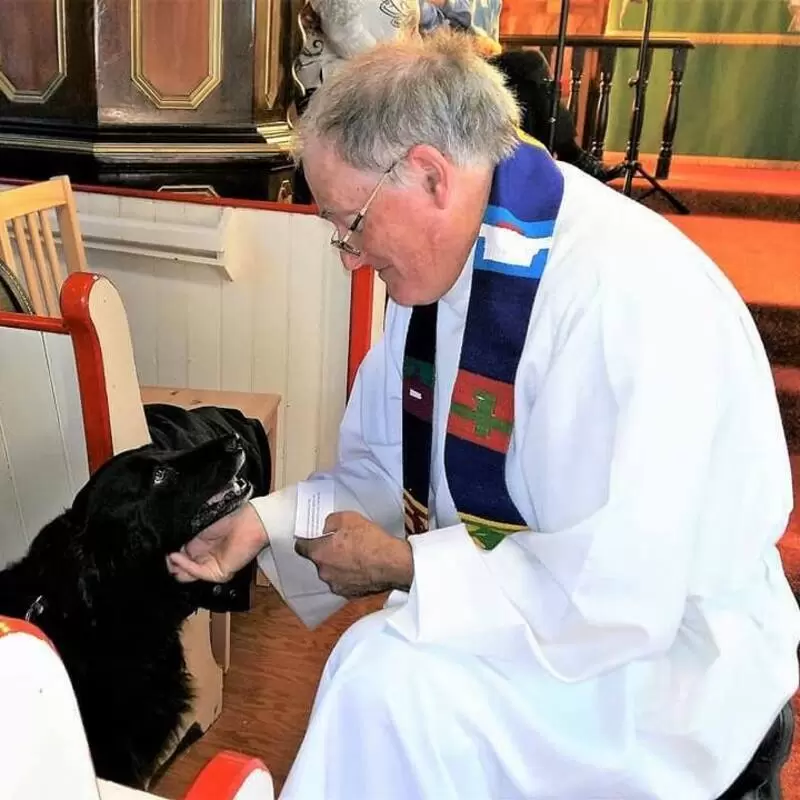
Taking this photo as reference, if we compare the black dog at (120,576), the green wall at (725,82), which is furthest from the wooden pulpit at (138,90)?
the green wall at (725,82)

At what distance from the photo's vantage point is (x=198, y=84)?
275cm

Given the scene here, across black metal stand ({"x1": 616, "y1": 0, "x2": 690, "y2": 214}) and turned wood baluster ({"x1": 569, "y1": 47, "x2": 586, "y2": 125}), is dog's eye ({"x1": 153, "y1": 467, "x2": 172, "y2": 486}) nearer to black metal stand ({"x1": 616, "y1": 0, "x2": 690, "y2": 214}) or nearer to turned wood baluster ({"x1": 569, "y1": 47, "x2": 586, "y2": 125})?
black metal stand ({"x1": 616, "y1": 0, "x2": 690, "y2": 214})

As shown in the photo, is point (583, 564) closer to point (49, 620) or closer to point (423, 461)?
point (423, 461)

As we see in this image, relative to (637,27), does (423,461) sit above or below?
below

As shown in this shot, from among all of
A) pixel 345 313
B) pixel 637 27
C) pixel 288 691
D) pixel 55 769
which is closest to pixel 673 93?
pixel 637 27

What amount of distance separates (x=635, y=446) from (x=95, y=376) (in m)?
0.81

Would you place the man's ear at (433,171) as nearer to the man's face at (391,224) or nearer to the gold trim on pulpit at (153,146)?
the man's face at (391,224)

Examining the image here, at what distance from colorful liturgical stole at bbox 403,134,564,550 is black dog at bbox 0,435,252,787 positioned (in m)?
0.38

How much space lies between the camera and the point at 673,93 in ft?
14.2

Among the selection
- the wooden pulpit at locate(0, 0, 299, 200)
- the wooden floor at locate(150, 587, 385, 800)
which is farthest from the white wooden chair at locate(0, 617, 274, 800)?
the wooden pulpit at locate(0, 0, 299, 200)

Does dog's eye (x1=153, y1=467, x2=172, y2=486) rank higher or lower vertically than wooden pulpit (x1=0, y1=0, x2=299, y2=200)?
lower

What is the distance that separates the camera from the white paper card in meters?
1.34

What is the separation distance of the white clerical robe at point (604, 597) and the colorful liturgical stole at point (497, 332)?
0.10ft

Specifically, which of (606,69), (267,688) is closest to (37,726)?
(267,688)
